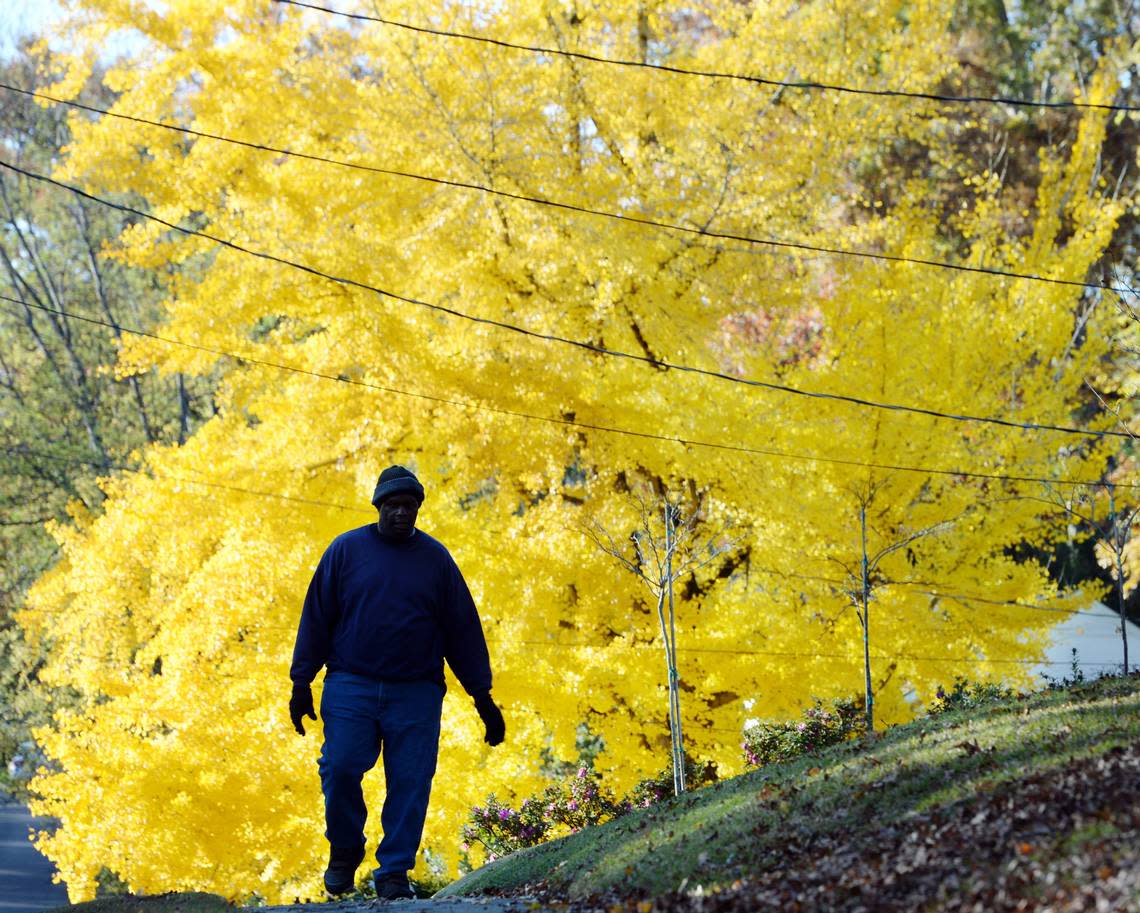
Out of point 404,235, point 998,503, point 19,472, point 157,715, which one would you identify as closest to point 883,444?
point 998,503

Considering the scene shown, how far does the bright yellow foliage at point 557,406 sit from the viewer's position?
1177cm

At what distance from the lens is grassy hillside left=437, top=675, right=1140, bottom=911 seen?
3.49m

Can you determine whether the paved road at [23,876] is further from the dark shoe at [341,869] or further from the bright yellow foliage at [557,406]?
the dark shoe at [341,869]

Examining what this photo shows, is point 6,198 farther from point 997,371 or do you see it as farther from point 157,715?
point 997,371

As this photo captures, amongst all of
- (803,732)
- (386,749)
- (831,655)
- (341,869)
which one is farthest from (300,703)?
(803,732)

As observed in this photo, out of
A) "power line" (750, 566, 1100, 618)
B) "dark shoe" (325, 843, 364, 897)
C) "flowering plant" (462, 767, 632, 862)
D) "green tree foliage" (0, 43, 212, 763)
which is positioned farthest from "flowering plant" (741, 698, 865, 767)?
"green tree foliage" (0, 43, 212, 763)

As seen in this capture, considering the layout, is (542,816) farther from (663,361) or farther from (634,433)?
(663,361)

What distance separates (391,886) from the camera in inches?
219

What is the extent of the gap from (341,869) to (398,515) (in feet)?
4.97

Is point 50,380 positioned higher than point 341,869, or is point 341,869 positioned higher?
point 50,380

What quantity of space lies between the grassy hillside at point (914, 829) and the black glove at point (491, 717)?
68cm

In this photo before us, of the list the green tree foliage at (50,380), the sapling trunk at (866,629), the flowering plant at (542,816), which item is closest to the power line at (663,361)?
the sapling trunk at (866,629)

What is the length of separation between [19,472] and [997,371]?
20.5 m

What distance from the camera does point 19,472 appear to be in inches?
1048
